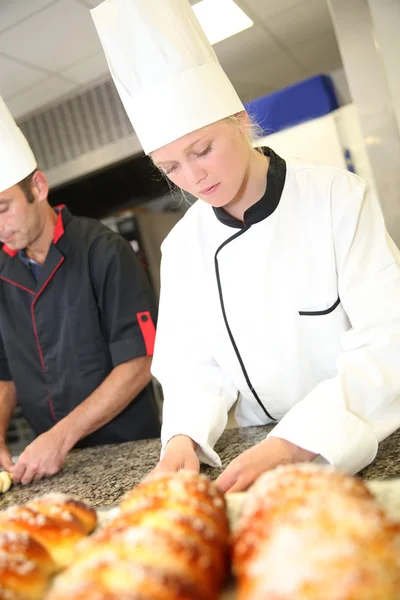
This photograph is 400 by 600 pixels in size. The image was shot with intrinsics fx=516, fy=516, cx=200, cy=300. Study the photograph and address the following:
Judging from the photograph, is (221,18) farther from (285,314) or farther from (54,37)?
(285,314)

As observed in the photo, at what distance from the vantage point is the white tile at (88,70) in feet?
8.59

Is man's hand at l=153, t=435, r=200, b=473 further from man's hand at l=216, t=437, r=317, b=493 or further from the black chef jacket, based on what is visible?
the black chef jacket

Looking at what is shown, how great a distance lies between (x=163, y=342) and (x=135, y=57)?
2.23 ft

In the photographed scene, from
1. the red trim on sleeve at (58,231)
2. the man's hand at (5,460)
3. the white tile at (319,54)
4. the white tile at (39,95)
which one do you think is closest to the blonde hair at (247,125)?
the red trim on sleeve at (58,231)

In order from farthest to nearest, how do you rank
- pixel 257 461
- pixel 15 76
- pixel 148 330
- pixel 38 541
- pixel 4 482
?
pixel 15 76 → pixel 148 330 → pixel 4 482 → pixel 257 461 → pixel 38 541

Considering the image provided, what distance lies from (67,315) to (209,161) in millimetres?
916

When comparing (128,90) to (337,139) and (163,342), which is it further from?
(337,139)

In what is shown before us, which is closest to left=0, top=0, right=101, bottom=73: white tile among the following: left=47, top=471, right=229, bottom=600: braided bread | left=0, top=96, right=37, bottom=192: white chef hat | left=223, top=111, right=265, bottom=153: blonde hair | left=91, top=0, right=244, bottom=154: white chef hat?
left=0, top=96, right=37, bottom=192: white chef hat

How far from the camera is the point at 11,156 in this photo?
1.71 meters

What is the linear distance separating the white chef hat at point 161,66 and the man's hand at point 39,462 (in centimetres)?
82

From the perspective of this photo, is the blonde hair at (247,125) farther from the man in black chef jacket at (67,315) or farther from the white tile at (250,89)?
the white tile at (250,89)

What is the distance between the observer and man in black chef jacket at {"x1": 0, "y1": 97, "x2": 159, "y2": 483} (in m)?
1.66

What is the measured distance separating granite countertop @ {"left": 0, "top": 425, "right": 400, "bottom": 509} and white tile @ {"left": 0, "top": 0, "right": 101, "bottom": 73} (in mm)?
1743

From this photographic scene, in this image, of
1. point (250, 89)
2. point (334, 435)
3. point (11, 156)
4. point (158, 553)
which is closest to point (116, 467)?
point (334, 435)
